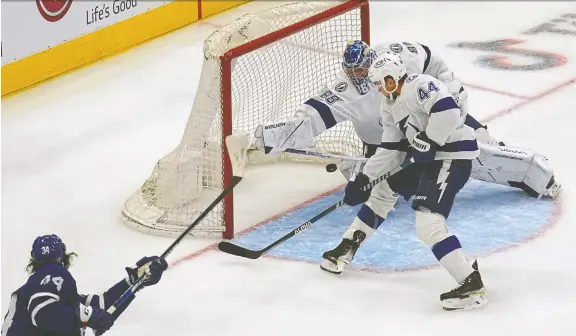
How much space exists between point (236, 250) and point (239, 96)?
31.1 inches

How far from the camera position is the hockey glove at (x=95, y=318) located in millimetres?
4191

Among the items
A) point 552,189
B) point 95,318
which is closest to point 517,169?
point 552,189

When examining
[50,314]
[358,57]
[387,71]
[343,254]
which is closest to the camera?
[50,314]

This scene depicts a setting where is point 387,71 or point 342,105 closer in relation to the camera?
point 387,71

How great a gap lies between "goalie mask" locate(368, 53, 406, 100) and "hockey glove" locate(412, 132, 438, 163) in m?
0.20

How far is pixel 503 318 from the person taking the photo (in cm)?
481

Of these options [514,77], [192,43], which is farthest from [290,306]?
[192,43]

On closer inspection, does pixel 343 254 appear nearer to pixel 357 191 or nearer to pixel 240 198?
pixel 357 191

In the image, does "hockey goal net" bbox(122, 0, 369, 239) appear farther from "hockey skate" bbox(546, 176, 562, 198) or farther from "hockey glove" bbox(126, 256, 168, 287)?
"hockey glove" bbox(126, 256, 168, 287)

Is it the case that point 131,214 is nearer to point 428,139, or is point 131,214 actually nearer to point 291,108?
point 291,108

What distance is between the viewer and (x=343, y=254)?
5.20 metres

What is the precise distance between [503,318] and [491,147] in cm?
107

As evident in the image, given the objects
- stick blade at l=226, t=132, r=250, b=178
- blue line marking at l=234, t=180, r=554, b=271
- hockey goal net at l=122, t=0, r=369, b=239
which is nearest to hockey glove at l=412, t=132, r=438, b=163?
blue line marking at l=234, t=180, r=554, b=271

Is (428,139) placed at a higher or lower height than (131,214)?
higher
